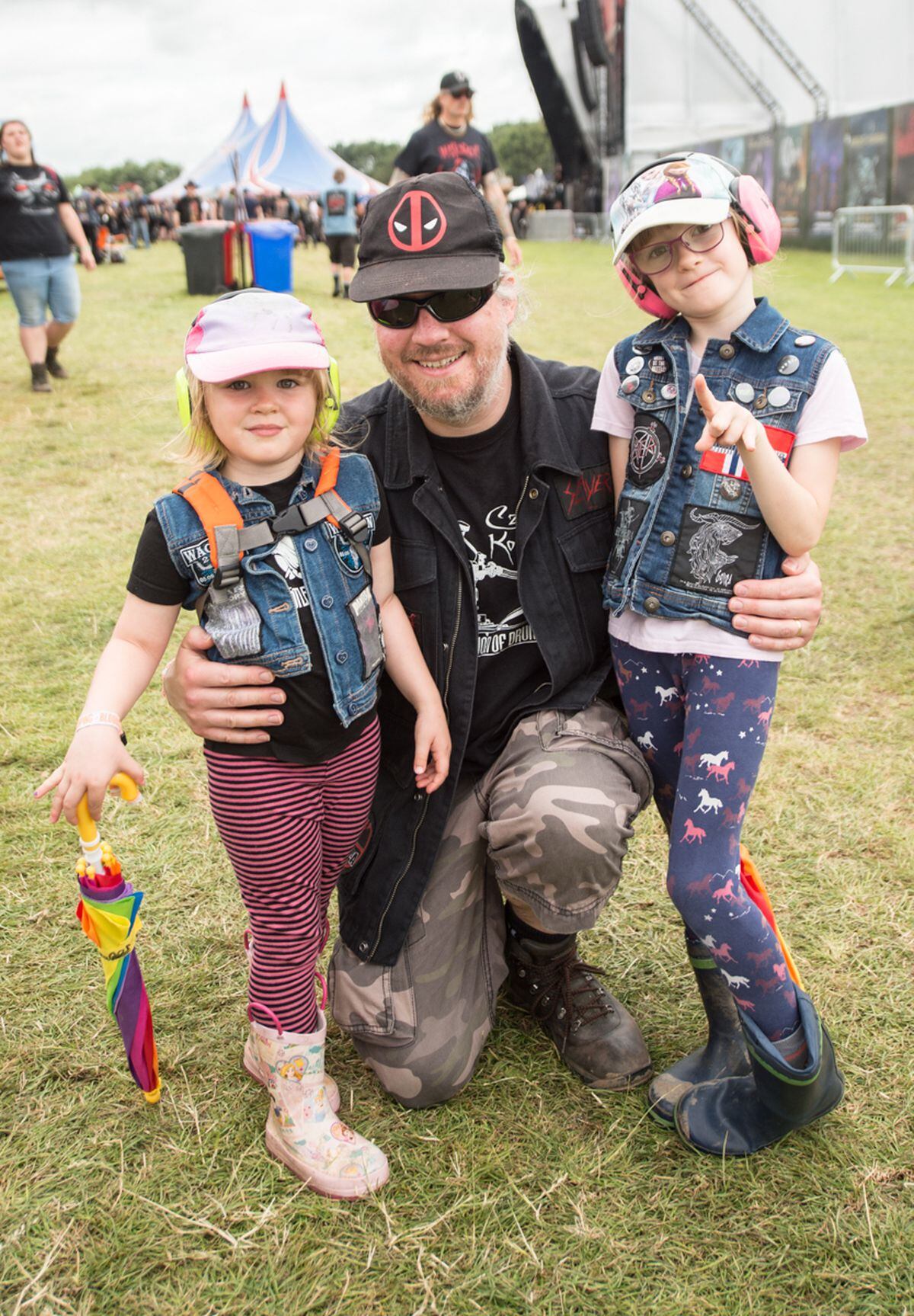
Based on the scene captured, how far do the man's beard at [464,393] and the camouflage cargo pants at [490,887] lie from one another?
2.42 ft

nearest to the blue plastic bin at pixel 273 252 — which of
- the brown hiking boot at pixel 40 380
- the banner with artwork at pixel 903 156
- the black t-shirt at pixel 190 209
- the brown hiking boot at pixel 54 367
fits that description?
the brown hiking boot at pixel 54 367

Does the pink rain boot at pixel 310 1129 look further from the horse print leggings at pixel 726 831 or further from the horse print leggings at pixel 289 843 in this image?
the horse print leggings at pixel 726 831

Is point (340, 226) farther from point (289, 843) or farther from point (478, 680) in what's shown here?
point (289, 843)

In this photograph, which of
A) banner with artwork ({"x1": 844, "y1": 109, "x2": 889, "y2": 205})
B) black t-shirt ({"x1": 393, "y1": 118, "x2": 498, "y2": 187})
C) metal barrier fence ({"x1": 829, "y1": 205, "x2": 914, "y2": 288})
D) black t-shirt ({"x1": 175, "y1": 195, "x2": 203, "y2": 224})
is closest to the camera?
black t-shirt ({"x1": 393, "y1": 118, "x2": 498, "y2": 187})

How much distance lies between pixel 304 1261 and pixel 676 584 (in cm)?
Answer: 149

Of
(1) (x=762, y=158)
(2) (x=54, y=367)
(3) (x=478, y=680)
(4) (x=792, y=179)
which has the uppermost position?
(1) (x=762, y=158)

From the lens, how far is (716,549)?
7.07 feet

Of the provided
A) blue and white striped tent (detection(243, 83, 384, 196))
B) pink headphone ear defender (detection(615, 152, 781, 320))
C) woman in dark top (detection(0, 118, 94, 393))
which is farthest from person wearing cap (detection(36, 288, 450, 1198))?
blue and white striped tent (detection(243, 83, 384, 196))

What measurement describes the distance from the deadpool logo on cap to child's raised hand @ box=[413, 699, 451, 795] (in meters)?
1.01

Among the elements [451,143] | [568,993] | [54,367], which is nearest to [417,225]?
[568,993]

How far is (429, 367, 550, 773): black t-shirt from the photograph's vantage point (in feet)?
8.50

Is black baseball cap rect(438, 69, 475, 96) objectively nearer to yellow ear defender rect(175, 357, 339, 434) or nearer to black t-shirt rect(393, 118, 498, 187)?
black t-shirt rect(393, 118, 498, 187)

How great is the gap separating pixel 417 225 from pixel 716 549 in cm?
98

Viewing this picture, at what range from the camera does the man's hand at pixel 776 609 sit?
2096mm
